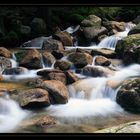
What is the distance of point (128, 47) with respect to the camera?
5.90m

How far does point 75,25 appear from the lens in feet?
20.3

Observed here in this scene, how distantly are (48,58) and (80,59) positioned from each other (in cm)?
46

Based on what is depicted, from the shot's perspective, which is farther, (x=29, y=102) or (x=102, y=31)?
(x=102, y=31)

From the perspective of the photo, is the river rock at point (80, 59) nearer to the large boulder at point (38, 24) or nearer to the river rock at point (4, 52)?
the large boulder at point (38, 24)

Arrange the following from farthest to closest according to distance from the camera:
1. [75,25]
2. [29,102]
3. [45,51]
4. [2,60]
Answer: [75,25] < [45,51] < [2,60] < [29,102]

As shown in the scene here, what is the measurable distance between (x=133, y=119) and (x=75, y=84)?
0.99 metres

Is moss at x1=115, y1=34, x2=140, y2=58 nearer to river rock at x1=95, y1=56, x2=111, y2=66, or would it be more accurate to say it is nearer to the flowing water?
river rock at x1=95, y1=56, x2=111, y2=66

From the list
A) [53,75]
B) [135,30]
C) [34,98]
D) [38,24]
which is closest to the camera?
[34,98]

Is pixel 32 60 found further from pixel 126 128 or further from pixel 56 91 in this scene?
pixel 126 128

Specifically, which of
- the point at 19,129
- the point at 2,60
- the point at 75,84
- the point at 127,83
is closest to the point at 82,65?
the point at 75,84

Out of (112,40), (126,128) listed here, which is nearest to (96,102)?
(126,128)

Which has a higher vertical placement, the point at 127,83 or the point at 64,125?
the point at 127,83
